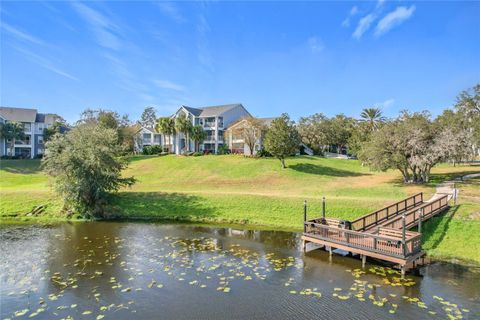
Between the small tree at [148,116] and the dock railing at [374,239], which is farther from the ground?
the small tree at [148,116]

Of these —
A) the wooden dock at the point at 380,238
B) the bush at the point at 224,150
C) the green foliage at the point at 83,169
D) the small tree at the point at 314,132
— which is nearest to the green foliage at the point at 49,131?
the bush at the point at 224,150

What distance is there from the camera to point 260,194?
35.5 metres

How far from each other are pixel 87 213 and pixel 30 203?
7818 millimetres

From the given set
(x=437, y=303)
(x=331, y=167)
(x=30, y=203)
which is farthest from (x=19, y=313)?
(x=331, y=167)

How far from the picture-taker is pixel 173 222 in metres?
30.0

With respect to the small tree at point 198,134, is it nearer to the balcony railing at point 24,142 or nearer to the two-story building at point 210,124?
the two-story building at point 210,124

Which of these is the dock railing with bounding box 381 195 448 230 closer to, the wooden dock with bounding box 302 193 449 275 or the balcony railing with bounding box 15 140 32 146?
the wooden dock with bounding box 302 193 449 275

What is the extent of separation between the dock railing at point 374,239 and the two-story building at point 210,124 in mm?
61113

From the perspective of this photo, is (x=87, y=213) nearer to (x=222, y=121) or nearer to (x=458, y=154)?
(x=458, y=154)

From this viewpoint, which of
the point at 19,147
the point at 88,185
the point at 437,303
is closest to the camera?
the point at 437,303

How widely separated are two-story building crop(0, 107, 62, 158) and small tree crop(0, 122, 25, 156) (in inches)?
111

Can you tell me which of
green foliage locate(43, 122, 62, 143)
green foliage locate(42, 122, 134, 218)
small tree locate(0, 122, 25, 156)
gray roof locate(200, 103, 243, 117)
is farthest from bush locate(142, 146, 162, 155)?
green foliage locate(42, 122, 134, 218)

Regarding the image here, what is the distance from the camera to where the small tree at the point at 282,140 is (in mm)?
53688

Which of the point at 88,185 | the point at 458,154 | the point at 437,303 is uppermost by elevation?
the point at 458,154
